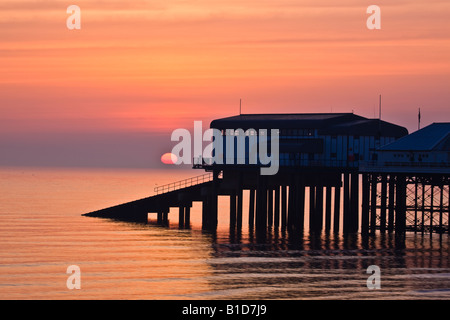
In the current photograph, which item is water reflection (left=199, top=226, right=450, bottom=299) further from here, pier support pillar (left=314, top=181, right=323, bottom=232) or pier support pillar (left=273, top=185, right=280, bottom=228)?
pier support pillar (left=273, top=185, right=280, bottom=228)

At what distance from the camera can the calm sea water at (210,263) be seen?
2290 inches

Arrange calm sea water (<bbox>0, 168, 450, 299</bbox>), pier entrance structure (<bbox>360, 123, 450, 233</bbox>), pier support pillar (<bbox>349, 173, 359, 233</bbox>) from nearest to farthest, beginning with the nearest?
calm sea water (<bbox>0, 168, 450, 299</bbox>) → pier entrance structure (<bbox>360, 123, 450, 233</bbox>) → pier support pillar (<bbox>349, 173, 359, 233</bbox>)

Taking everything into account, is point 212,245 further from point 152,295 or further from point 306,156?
point 152,295

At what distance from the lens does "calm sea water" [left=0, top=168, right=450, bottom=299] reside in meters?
58.2

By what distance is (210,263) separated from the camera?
69.4 meters

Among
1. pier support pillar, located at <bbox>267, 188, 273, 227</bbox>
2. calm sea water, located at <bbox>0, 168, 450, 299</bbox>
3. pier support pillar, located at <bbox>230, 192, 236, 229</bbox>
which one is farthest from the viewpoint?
pier support pillar, located at <bbox>267, 188, 273, 227</bbox>

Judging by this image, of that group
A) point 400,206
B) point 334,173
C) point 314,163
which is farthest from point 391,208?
point 314,163

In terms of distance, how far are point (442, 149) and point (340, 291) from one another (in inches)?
1134

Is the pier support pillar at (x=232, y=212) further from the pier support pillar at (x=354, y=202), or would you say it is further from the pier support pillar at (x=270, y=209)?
the pier support pillar at (x=354, y=202)

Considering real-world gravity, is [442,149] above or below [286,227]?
above

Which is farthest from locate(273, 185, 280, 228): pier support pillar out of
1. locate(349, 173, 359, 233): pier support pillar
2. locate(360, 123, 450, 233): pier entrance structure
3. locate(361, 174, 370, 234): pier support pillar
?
locate(361, 174, 370, 234): pier support pillar

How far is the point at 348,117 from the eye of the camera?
93.9 m
